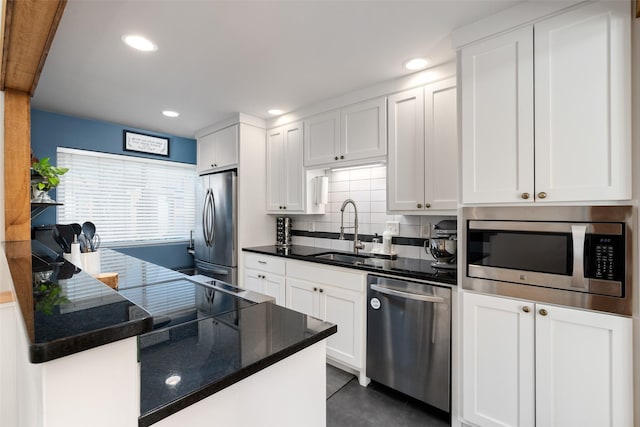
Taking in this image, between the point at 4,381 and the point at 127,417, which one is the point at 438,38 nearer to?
the point at 127,417

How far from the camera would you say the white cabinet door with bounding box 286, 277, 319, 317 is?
8.41 ft

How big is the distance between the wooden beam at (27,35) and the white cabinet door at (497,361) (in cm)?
217

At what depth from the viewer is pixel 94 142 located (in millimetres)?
3299

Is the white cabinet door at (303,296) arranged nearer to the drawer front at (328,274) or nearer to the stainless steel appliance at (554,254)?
the drawer front at (328,274)

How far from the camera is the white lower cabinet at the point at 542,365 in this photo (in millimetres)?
1328

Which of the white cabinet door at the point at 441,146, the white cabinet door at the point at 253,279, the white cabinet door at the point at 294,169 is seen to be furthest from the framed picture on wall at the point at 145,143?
the white cabinet door at the point at 441,146

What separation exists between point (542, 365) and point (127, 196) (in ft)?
13.4

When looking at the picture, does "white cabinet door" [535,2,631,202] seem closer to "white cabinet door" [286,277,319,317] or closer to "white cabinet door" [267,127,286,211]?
"white cabinet door" [286,277,319,317]

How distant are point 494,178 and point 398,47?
100 centimetres

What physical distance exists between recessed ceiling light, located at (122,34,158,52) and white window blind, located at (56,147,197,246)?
6.51ft

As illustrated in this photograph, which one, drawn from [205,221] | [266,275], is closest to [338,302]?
[266,275]

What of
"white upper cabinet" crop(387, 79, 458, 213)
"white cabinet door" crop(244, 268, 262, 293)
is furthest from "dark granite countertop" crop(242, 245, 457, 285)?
"white upper cabinet" crop(387, 79, 458, 213)

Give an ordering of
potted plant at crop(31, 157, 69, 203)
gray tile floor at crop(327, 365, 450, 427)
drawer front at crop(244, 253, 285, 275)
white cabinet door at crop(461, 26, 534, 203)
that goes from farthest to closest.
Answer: drawer front at crop(244, 253, 285, 275)
potted plant at crop(31, 157, 69, 203)
gray tile floor at crop(327, 365, 450, 427)
white cabinet door at crop(461, 26, 534, 203)

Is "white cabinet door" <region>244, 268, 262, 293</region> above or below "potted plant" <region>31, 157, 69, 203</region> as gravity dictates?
below
